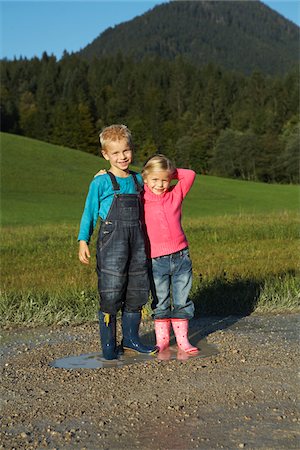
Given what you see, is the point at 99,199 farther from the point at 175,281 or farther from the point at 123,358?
the point at 123,358

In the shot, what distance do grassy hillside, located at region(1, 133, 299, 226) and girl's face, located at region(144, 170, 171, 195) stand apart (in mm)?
23118

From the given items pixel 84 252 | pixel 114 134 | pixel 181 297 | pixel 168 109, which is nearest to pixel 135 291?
pixel 181 297

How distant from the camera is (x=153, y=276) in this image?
577 cm

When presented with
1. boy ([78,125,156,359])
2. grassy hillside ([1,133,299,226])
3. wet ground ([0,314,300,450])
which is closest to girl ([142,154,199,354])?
boy ([78,125,156,359])

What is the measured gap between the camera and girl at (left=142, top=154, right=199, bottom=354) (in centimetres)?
569

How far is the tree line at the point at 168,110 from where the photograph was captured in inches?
3625

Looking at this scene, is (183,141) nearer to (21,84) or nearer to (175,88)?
(175,88)

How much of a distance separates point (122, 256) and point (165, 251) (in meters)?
0.39

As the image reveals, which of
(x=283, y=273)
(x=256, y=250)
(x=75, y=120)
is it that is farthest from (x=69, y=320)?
(x=75, y=120)

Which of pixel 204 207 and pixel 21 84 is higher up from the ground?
pixel 21 84

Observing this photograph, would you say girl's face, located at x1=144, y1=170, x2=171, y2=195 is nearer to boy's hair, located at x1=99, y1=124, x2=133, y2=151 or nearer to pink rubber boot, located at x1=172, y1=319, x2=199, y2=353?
boy's hair, located at x1=99, y1=124, x2=133, y2=151

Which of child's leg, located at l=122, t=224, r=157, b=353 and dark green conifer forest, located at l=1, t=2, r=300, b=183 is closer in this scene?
child's leg, located at l=122, t=224, r=157, b=353

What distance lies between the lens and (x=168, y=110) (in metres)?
117

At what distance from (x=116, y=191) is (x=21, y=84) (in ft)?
420
